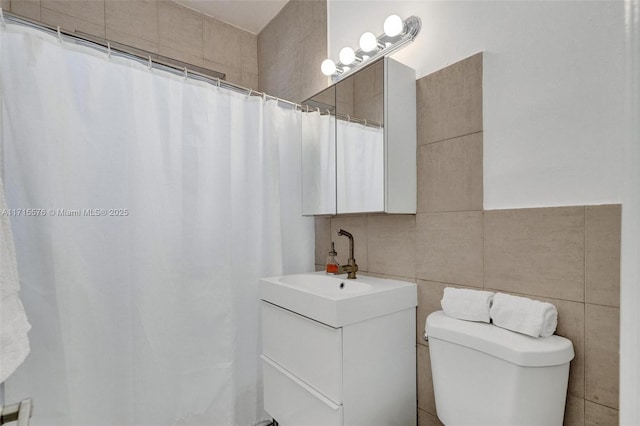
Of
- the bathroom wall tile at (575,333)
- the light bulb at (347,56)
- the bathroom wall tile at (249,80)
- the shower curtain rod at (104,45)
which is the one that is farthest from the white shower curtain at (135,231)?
the bathroom wall tile at (575,333)

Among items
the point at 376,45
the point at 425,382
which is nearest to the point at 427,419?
the point at 425,382

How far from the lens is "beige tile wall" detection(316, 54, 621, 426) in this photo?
91 cm

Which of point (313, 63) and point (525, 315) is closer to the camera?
point (525, 315)

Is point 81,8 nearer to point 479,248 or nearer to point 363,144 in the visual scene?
point 363,144

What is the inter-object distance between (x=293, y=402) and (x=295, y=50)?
6.78 ft

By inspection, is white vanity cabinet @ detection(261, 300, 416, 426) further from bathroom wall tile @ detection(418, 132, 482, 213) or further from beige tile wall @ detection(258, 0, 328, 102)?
beige tile wall @ detection(258, 0, 328, 102)

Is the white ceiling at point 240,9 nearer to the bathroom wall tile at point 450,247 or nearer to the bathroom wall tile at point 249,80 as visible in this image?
the bathroom wall tile at point 249,80

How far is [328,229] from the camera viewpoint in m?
1.88

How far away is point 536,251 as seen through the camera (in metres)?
1.04

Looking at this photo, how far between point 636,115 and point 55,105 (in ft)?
5.26

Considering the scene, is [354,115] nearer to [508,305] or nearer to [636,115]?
[508,305]

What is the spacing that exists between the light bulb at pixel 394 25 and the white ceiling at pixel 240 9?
1.14 metres

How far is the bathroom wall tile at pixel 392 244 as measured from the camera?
1.42 m

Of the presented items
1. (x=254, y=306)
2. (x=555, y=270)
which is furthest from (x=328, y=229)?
(x=555, y=270)
